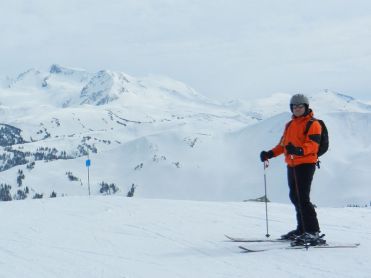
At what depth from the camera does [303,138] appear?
28.8 feet

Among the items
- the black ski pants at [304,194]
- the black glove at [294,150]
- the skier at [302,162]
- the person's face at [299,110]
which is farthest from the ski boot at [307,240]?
the person's face at [299,110]

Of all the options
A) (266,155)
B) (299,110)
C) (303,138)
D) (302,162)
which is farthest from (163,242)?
(299,110)

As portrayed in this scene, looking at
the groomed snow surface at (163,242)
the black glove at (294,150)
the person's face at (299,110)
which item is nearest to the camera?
the groomed snow surface at (163,242)

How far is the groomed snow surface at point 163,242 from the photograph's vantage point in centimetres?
744

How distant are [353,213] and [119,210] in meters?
6.18

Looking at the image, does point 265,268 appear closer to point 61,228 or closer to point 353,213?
point 61,228

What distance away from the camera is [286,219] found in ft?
42.0

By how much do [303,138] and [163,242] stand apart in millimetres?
3073

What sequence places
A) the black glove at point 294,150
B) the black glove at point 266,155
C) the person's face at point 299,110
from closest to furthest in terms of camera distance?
the black glove at point 294,150
the person's face at point 299,110
the black glove at point 266,155

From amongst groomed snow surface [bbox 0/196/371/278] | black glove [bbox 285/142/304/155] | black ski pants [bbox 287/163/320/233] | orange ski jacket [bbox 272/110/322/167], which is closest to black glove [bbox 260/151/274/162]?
orange ski jacket [bbox 272/110/322/167]

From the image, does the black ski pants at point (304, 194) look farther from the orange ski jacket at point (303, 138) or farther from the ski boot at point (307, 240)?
the ski boot at point (307, 240)

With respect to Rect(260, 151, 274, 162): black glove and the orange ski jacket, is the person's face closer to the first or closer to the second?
the orange ski jacket

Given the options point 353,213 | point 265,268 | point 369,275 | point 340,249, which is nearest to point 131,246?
point 265,268

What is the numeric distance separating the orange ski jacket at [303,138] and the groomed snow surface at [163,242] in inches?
58.5
